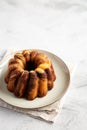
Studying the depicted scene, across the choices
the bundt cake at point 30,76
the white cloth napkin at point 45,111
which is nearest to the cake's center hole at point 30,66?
the bundt cake at point 30,76

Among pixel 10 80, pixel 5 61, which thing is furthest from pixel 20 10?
pixel 10 80

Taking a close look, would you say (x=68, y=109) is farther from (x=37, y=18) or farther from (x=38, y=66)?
(x=37, y=18)

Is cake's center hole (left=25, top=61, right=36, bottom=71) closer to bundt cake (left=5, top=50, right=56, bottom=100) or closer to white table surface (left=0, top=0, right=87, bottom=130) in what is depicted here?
bundt cake (left=5, top=50, right=56, bottom=100)

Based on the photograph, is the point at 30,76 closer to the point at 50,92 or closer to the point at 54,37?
the point at 50,92

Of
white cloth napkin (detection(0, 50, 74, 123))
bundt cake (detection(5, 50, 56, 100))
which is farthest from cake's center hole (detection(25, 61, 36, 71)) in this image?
white cloth napkin (detection(0, 50, 74, 123))

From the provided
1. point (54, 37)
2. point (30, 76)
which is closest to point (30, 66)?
point (30, 76)

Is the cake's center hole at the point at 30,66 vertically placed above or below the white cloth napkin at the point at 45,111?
above

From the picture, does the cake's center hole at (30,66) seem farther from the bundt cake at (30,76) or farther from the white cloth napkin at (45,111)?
the white cloth napkin at (45,111)
